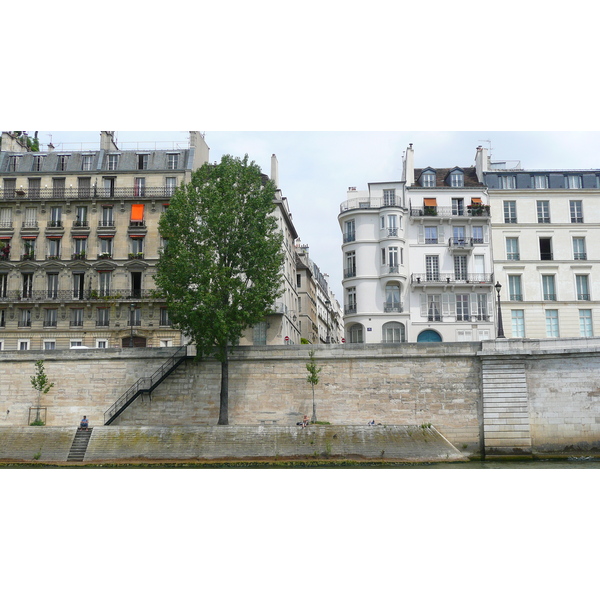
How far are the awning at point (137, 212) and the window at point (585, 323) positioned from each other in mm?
26866

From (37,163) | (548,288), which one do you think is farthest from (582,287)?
(37,163)

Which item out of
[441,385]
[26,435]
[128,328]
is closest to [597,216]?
[441,385]

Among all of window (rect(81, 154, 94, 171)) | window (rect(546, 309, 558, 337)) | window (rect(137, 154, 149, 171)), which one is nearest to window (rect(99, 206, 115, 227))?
window (rect(81, 154, 94, 171))

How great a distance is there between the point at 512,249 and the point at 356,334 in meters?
10.7

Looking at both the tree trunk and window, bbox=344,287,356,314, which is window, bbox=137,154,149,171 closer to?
window, bbox=344,287,356,314

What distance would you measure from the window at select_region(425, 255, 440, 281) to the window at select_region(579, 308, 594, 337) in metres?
8.70

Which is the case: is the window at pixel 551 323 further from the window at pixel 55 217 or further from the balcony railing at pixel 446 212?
the window at pixel 55 217

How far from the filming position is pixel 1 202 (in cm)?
4328

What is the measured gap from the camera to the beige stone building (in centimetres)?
4141

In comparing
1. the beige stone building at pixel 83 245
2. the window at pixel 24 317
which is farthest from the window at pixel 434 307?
the window at pixel 24 317

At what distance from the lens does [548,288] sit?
41.8 metres

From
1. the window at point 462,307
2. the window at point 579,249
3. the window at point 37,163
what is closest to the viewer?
the window at point 462,307

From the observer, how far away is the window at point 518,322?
41.2 m

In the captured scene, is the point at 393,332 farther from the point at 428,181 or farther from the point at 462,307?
the point at 428,181
